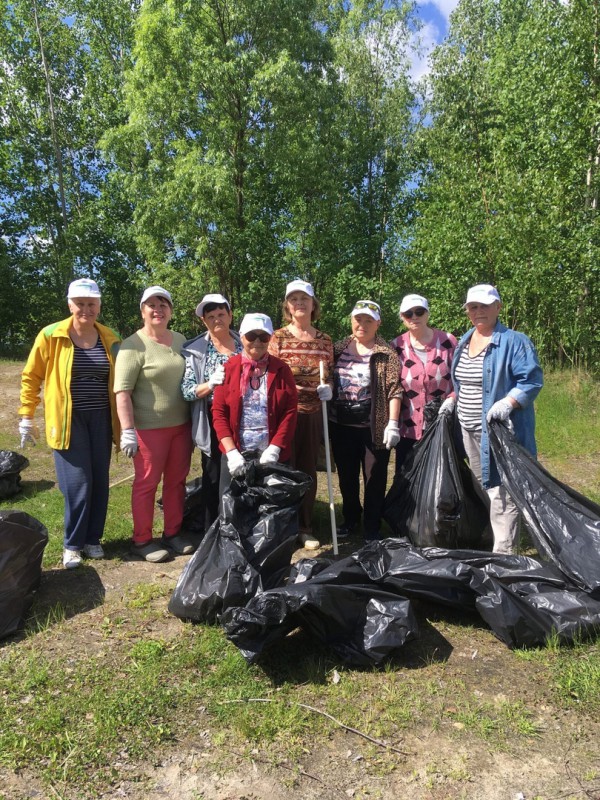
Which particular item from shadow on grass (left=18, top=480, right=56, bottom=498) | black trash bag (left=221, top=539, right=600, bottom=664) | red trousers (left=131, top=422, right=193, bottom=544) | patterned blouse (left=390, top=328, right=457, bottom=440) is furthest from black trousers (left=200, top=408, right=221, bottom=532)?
shadow on grass (left=18, top=480, right=56, bottom=498)

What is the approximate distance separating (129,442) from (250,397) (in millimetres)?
829

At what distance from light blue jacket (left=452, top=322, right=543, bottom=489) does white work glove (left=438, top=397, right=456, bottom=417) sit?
0.32 meters

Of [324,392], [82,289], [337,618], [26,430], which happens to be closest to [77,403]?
[26,430]

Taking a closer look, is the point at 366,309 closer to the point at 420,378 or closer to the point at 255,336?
the point at 420,378

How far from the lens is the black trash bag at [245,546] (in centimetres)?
285

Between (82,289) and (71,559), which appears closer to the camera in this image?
(82,289)

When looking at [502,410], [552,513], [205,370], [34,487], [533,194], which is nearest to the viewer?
[552,513]

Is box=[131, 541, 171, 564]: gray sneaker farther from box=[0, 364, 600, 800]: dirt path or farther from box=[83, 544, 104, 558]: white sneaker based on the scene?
box=[0, 364, 600, 800]: dirt path

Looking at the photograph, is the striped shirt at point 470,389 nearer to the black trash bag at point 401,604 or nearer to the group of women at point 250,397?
the group of women at point 250,397

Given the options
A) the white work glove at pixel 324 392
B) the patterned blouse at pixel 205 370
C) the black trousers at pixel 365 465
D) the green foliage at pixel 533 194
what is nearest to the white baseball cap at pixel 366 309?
the white work glove at pixel 324 392

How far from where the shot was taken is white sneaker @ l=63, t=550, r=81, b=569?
11.9 ft

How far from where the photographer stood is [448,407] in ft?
12.1

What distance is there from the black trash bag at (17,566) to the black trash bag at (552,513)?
2658 millimetres

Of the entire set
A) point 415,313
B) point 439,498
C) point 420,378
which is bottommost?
point 439,498
